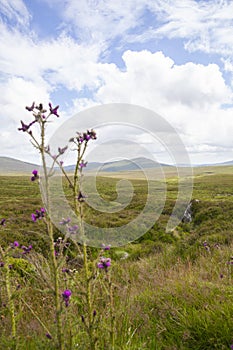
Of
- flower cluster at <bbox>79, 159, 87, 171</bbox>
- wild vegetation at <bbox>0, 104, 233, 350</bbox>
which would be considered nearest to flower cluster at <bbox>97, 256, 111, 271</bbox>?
wild vegetation at <bbox>0, 104, 233, 350</bbox>

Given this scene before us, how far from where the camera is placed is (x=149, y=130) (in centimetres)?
945

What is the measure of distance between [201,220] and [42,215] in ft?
49.9

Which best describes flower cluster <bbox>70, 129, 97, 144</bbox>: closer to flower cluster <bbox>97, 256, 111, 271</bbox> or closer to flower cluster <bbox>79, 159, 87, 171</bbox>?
flower cluster <bbox>79, 159, 87, 171</bbox>

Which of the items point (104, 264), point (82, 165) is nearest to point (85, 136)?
point (82, 165)

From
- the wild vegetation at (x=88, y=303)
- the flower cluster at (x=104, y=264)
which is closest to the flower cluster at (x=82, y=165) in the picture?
the wild vegetation at (x=88, y=303)

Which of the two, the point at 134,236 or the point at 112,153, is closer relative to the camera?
the point at 112,153

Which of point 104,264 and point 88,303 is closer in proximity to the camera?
point 88,303

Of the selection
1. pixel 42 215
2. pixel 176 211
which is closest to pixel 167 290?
pixel 42 215

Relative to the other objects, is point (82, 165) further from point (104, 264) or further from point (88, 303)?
point (88, 303)

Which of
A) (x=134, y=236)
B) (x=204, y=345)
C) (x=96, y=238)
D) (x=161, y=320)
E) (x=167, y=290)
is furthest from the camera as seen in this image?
(x=134, y=236)

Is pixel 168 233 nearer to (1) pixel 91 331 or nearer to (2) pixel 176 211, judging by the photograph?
(2) pixel 176 211

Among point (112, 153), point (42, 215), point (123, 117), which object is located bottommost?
point (42, 215)

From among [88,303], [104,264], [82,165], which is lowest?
[88,303]

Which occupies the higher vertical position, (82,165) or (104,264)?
(82,165)
